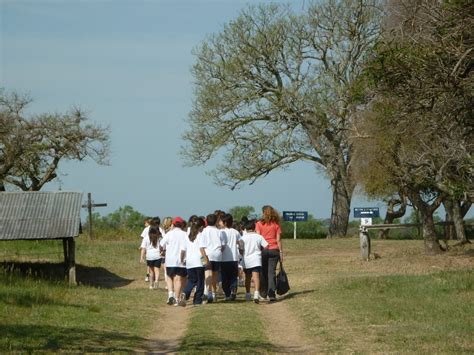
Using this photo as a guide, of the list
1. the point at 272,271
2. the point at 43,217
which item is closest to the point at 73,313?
the point at 272,271

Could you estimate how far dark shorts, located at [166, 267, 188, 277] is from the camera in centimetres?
2069

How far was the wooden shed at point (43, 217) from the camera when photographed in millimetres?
25641

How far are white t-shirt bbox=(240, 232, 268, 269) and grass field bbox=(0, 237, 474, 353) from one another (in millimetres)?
913

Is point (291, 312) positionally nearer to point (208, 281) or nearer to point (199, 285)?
point (199, 285)

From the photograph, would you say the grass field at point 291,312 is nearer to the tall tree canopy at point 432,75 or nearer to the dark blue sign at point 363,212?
the tall tree canopy at point 432,75

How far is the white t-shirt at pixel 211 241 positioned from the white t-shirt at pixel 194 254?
106mm

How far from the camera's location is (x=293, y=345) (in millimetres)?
13844

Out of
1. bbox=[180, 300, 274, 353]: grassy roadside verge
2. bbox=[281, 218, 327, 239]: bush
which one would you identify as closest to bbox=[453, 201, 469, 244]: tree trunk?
bbox=[281, 218, 327, 239]: bush

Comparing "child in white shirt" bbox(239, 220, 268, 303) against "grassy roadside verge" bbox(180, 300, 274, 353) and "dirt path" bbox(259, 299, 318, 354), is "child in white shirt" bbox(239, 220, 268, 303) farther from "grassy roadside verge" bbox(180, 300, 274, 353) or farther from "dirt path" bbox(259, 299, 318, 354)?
"grassy roadside verge" bbox(180, 300, 274, 353)

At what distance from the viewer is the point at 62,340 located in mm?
13672

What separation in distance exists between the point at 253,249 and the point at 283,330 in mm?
4859

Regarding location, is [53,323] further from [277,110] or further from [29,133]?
[29,133]

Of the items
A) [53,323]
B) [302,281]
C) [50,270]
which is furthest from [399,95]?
[50,270]

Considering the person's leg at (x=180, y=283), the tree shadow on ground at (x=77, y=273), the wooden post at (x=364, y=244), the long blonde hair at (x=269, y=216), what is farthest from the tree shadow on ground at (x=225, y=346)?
the wooden post at (x=364, y=244)
